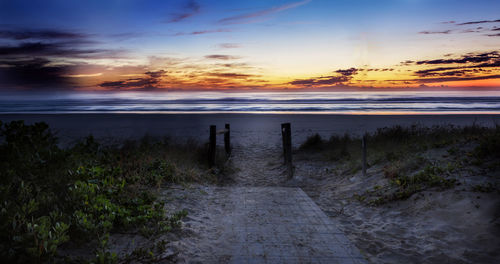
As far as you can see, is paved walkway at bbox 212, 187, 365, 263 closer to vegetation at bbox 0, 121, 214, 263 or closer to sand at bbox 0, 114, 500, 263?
sand at bbox 0, 114, 500, 263

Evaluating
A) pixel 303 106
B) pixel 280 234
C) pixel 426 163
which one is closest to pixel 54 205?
pixel 280 234

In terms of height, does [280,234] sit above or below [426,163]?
below

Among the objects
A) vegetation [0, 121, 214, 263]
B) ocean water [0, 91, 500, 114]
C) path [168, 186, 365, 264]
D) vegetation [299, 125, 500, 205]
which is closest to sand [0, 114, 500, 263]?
path [168, 186, 365, 264]

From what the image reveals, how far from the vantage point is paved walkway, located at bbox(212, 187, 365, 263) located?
166 inches

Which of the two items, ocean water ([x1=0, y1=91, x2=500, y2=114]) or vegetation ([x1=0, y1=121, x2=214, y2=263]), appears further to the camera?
ocean water ([x1=0, y1=91, x2=500, y2=114])

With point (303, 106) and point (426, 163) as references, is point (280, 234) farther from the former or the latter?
point (303, 106)

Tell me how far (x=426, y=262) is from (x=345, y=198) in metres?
3.29

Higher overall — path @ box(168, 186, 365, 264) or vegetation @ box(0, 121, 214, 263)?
vegetation @ box(0, 121, 214, 263)

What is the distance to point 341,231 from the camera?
518 cm

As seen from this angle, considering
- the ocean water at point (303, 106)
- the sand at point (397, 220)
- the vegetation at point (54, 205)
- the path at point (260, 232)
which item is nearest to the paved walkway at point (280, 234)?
the path at point (260, 232)

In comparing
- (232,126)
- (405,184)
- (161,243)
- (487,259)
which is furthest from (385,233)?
(232,126)

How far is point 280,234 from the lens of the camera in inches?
196

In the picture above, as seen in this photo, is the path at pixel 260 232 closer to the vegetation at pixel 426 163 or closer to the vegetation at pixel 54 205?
the vegetation at pixel 54 205

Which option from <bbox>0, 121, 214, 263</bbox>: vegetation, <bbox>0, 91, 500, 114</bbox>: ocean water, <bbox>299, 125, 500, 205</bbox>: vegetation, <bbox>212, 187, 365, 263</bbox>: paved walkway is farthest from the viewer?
<bbox>0, 91, 500, 114</bbox>: ocean water
